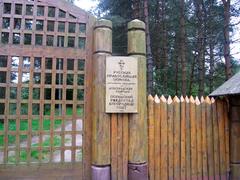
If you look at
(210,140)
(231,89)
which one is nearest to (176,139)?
(210,140)

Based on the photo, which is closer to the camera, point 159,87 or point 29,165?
point 29,165

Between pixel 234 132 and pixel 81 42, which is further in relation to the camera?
pixel 234 132

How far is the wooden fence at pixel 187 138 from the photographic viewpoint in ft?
14.0

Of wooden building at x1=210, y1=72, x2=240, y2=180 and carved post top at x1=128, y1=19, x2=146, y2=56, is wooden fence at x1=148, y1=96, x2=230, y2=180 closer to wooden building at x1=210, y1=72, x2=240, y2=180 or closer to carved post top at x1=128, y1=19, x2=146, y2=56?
wooden building at x1=210, y1=72, x2=240, y2=180

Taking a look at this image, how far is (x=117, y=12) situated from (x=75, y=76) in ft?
26.6

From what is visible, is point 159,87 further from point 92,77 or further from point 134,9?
point 92,77

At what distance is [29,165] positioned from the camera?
3889mm

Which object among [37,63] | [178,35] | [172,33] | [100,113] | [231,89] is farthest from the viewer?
[172,33]

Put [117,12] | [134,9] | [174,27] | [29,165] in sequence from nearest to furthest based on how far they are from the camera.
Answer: [29,165], [134,9], [117,12], [174,27]

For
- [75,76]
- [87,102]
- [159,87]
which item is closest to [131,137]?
[87,102]

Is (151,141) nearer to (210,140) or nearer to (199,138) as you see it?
(199,138)

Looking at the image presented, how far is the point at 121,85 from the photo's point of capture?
4012 millimetres

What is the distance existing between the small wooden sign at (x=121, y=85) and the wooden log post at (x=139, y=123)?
0.32 ft

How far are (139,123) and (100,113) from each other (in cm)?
58
